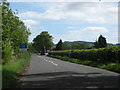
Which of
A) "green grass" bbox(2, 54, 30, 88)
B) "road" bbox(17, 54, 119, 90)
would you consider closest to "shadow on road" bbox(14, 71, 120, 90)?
"road" bbox(17, 54, 119, 90)

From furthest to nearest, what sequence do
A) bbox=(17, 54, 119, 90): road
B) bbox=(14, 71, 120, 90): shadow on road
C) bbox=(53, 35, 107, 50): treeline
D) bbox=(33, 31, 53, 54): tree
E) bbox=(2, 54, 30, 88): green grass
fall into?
bbox=(33, 31, 53, 54): tree < bbox=(53, 35, 107, 50): treeline < bbox=(2, 54, 30, 88): green grass < bbox=(17, 54, 119, 90): road < bbox=(14, 71, 120, 90): shadow on road

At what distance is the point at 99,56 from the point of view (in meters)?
32.5

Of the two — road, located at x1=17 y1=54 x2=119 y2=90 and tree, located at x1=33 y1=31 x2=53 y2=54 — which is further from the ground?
tree, located at x1=33 y1=31 x2=53 y2=54

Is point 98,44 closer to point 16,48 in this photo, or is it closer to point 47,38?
point 47,38

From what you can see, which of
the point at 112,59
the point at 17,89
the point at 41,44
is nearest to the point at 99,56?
the point at 112,59

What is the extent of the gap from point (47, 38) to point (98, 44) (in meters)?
52.1

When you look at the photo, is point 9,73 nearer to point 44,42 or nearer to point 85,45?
point 85,45

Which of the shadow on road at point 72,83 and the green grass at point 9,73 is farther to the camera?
the green grass at point 9,73

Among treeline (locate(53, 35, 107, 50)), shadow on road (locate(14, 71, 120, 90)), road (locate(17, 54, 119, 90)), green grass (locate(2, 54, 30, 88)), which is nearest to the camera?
shadow on road (locate(14, 71, 120, 90))

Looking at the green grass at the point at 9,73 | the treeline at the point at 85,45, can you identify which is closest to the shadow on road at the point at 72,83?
the green grass at the point at 9,73

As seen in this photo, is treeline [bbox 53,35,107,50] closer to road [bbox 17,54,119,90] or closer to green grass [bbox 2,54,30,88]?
green grass [bbox 2,54,30,88]

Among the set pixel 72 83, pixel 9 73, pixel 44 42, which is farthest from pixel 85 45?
pixel 72 83

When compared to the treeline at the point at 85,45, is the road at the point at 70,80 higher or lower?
lower

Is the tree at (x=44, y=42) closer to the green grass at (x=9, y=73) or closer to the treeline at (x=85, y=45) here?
the treeline at (x=85, y=45)
